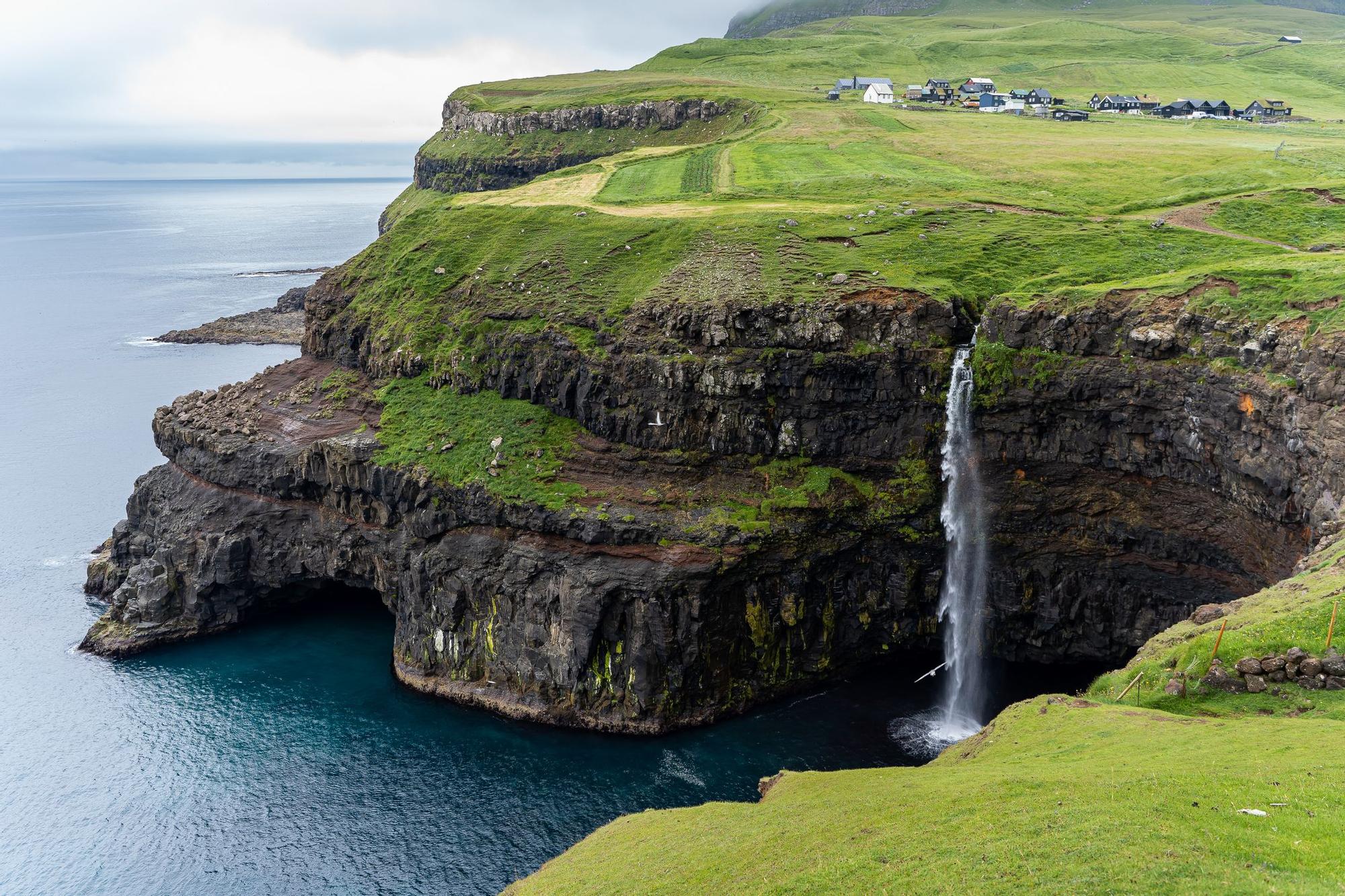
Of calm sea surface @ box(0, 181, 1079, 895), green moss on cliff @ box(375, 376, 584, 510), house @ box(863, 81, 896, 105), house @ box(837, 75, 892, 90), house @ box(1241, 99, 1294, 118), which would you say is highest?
house @ box(837, 75, 892, 90)

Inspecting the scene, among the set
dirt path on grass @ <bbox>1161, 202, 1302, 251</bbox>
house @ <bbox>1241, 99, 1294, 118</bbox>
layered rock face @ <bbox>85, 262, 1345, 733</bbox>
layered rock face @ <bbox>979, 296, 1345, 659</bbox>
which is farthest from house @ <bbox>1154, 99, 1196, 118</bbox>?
layered rock face @ <bbox>85, 262, 1345, 733</bbox>

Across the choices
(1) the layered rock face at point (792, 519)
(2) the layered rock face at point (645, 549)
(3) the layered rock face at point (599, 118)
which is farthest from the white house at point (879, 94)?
(2) the layered rock face at point (645, 549)

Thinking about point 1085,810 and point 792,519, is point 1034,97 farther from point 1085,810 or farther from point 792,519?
point 1085,810

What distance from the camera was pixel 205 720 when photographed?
6819cm

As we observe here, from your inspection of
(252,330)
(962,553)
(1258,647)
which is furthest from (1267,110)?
(252,330)

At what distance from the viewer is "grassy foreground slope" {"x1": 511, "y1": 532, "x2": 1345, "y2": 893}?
2670 cm

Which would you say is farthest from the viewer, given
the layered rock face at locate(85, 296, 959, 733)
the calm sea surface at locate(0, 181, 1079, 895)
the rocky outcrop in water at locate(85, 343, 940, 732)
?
the layered rock face at locate(85, 296, 959, 733)

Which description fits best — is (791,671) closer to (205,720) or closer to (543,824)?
(543,824)

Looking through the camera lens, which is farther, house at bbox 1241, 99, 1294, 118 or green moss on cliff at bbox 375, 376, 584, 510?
house at bbox 1241, 99, 1294, 118

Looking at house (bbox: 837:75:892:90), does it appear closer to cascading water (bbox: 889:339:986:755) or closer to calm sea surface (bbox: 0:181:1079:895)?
cascading water (bbox: 889:339:986:755)

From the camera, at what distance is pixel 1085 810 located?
99.1ft

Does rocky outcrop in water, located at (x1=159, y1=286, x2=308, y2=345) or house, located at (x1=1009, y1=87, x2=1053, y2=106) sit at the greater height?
house, located at (x1=1009, y1=87, x2=1053, y2=106)

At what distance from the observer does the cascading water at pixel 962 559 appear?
68438mm

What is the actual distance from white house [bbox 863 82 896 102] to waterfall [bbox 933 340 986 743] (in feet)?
354
